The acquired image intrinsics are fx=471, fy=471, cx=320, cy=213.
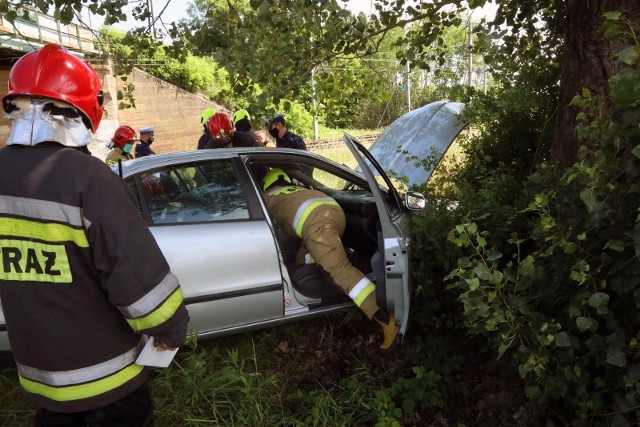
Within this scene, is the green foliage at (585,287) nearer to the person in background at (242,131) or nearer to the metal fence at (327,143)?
the person in background at (242,131)

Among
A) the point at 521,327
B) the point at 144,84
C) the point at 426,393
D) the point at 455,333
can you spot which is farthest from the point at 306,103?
the point at 144,84

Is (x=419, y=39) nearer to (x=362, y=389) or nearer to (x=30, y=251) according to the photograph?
(x=362, y=389)

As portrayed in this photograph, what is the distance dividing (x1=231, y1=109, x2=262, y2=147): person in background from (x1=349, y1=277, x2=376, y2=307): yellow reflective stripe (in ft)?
7.91

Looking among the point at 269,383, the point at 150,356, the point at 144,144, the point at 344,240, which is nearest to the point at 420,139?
the point at 344,240

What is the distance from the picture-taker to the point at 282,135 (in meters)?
6.12

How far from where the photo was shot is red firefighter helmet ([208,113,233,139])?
4.38 m

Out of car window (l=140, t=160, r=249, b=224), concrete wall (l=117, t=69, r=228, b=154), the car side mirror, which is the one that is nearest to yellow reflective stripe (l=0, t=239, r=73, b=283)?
car window (l=140, t=160, r=249, b=224)

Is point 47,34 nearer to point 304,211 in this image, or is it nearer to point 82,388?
point 304,211

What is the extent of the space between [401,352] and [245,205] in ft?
4.49

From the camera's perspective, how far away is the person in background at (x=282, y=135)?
6016 mm

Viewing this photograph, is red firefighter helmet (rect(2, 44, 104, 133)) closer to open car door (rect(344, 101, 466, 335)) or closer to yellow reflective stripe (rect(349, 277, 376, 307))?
open car door (rect(344, 101, 466, 335))

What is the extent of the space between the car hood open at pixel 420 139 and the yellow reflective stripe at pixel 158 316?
2737mm

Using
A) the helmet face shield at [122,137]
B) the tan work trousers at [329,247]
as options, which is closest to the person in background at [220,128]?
the helmet face shield at [122,137]

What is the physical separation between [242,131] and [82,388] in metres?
3.87
